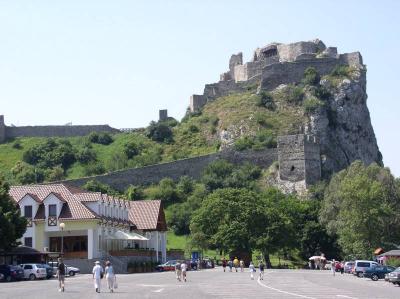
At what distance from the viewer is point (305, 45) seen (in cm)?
17475

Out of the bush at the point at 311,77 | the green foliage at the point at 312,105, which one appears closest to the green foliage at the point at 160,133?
the green foliage at the point at 312,105

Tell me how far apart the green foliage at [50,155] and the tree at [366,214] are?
220 ft

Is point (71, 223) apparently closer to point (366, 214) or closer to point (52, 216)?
point (52, 216)

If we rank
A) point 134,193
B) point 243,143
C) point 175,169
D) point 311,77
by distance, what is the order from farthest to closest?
1. point 311,77
2. point 243,143
3. point 175,169
4. point 134,193

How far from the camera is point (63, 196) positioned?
7350 centimetres

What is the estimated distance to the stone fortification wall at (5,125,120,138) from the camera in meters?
165

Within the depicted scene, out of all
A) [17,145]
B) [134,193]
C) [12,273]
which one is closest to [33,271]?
[12,273]

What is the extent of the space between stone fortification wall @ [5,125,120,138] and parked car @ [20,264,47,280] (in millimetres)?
110230

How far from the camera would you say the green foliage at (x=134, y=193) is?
124m

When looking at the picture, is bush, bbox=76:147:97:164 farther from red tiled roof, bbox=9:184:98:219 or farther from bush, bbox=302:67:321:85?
red tiled roof, bbox=9:184:98:219

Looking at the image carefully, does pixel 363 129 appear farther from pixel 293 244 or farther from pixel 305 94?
pixel 293 244

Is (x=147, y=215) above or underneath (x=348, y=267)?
above

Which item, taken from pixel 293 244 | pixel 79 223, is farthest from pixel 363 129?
pixel 79 223

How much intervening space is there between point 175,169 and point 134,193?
1108 cm
